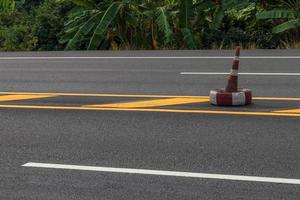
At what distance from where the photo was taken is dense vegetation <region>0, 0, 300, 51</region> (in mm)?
16344

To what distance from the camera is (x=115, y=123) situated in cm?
765

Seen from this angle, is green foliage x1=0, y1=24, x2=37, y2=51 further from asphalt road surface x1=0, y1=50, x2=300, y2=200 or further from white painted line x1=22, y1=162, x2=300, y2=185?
white painted line x1=22, y1=162, x2=300, y2=185

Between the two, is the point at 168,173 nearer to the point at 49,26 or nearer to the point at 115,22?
the point at 115,22

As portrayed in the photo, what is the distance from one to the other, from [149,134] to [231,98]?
1731 mm

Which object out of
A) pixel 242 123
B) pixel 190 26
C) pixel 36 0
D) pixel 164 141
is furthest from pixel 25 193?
pixel 36 0

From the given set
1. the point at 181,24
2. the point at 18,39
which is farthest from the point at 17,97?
the point at 18,39

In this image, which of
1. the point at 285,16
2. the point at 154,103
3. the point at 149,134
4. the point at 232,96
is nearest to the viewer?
the point at 149,134

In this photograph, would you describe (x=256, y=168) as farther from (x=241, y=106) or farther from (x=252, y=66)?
(x=252, y=66)

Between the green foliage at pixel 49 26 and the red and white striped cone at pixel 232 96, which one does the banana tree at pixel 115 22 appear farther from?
the red and white striped cone at pixel 232 96

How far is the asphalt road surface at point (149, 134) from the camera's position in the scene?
17.4 feet

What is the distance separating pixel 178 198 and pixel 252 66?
285 inches

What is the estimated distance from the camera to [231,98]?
27.2 ft

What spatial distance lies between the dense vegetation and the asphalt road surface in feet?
14.0

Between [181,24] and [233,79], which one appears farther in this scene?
[181,24]
